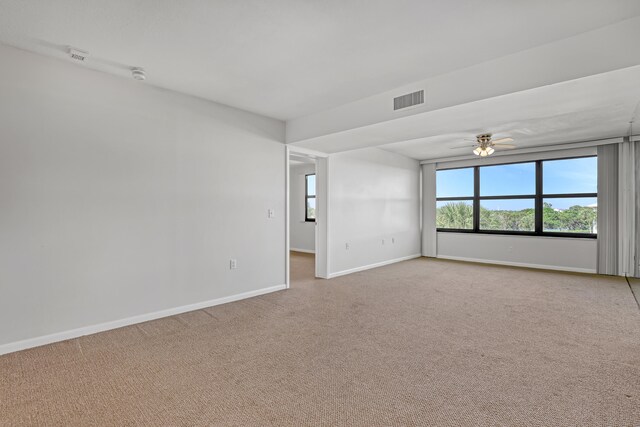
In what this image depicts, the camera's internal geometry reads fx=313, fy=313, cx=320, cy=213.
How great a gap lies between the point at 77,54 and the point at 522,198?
7.58 metres

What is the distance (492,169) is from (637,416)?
6.05 m

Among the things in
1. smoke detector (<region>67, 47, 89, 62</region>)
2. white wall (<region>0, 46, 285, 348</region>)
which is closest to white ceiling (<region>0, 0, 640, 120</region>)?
smoke detector (<region>67, 47, 89, 62</region>)

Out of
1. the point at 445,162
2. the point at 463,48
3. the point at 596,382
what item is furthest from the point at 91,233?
the point at 445,162

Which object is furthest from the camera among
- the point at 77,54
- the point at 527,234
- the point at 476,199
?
the point at 476,199

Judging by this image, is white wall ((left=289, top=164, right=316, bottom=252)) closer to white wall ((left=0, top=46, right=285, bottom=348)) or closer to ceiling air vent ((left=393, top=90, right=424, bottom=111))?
white wall ((left=0, top=46, right=285, bottom=348))

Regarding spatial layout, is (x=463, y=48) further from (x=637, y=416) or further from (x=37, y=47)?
(x=37, y=47)

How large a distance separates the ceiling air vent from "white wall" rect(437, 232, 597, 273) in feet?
16.1

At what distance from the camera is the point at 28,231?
270 centimetres

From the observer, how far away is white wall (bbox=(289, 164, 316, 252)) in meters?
8.70

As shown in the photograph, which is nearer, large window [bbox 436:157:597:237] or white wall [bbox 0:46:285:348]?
white wall [bbox 0:46:285:348]

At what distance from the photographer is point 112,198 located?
3.14 meters

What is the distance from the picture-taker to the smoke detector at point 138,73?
2990 mm

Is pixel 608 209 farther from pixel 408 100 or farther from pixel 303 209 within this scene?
pixel 303 209

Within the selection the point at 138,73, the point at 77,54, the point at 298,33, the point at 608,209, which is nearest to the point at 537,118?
the point at 298,33
